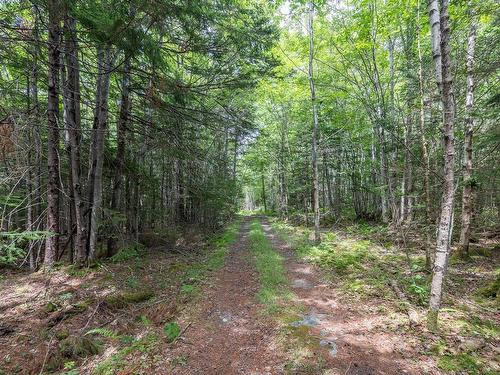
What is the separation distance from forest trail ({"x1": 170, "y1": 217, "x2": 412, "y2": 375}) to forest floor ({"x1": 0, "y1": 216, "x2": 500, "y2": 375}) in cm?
2

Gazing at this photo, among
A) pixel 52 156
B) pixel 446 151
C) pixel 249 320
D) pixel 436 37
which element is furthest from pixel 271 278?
pixel 52 156

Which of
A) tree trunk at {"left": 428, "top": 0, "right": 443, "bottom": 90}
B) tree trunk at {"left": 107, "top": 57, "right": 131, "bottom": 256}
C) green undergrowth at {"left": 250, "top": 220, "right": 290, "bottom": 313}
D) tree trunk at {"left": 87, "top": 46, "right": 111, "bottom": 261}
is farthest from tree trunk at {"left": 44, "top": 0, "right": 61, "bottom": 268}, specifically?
tree trunk at {"left": 428, "top": 0, "right": 443, "bottom": 90}

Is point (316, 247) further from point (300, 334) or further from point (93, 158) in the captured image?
point (93, 158)

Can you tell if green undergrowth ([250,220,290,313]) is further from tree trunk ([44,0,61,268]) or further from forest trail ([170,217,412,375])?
tree trunk ([44,0,61,268])

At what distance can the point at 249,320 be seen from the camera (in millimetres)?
5000

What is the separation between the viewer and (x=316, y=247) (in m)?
10.6

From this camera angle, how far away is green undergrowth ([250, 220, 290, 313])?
5777 mm

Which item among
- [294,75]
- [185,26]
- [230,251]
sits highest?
[294,75]

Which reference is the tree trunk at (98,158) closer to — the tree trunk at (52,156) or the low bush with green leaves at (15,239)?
the tree trunk at (52,156)

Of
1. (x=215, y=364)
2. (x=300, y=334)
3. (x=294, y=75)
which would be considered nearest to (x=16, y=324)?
(x=215, y=364)

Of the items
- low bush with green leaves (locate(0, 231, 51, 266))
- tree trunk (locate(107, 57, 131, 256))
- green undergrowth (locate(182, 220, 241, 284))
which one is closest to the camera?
low bush with green leaves (locate(0, 231, 51, 266))

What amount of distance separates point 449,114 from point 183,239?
1139cm

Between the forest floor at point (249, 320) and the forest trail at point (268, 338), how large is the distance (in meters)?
0.02

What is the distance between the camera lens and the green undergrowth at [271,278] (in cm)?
578
